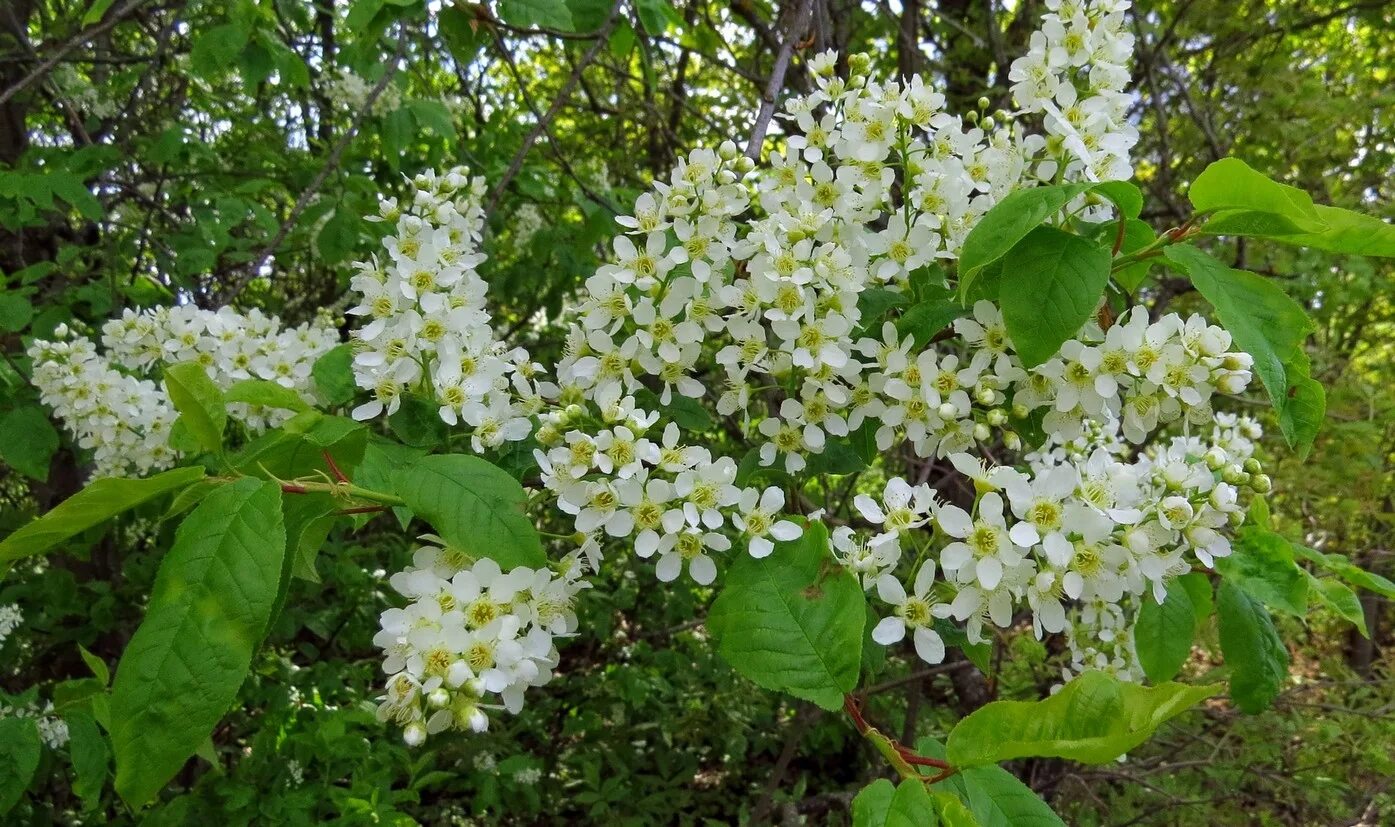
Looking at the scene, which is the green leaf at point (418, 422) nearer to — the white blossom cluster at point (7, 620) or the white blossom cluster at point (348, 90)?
the white blossom cluster at point (7, 620)

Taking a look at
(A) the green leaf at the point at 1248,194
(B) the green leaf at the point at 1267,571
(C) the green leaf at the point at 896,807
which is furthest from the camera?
(B) the green leaf at the point at 1267,571

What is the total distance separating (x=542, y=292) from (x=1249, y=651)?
11.2ft

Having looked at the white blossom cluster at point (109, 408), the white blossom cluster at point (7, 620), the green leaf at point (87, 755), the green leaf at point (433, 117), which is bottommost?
the green leaf at point (87, 755)

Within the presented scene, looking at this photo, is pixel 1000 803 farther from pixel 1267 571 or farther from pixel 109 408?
pixel 109 408

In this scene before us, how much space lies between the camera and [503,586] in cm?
122

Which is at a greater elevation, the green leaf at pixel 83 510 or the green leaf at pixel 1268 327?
the green leaf at pixel 1268 327

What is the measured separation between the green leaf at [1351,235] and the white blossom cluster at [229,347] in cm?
194

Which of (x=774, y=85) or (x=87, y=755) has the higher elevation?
(x=774, y=85)

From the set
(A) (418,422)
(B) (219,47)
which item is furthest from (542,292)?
(A) (418,422)

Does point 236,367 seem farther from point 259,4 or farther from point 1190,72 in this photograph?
point 1190,72

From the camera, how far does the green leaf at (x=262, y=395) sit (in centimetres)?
150

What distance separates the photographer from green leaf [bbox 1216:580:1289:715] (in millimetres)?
1775

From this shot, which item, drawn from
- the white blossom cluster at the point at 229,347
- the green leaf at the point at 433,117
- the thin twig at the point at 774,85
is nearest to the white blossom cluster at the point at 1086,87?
the thin twig at the point at 774,85

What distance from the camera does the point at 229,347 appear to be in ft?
7.27
